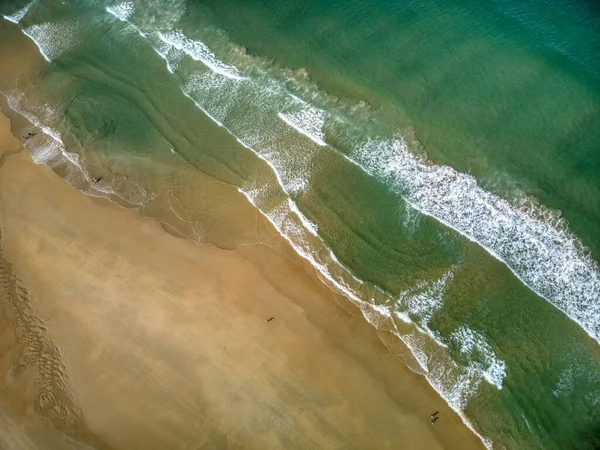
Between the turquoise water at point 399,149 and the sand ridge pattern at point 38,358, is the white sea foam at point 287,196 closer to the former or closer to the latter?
the turquoise water at point 399,149

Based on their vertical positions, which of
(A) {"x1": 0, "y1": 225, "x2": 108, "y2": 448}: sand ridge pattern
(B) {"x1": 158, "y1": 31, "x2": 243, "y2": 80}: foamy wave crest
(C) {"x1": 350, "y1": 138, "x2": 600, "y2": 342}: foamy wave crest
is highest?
(C) {"x1": 350, "y1": 138, "x2": 600, "y2": 342}: foamy wave crest

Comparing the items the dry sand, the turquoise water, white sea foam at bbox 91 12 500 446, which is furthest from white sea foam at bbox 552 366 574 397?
the dry sand

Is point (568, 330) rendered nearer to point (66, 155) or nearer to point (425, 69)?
point (425, 69)

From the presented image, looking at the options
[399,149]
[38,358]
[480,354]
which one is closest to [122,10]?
[399,149]

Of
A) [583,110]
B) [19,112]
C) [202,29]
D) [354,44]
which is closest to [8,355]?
[19,112]

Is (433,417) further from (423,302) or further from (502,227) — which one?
(502,227)

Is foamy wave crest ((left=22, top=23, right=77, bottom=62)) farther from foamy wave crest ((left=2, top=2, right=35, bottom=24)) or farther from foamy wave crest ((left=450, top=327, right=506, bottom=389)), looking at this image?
foamy wave crest ((left=450, top=327, right=506, bottom=389))
